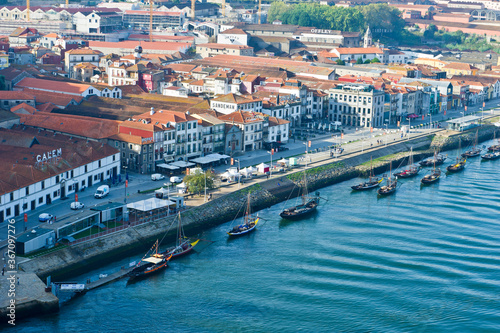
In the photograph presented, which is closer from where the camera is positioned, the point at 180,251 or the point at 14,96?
the point at 180,251

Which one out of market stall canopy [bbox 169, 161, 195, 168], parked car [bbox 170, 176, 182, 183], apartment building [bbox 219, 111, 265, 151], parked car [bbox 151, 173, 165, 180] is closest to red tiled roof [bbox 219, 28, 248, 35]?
apartment building [bbox 219, 111, 265, 151]

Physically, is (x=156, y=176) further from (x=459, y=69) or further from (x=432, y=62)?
(x=432, y=62)

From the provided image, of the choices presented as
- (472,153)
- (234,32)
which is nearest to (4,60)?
(234,32)

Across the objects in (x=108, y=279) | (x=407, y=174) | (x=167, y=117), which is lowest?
(x=108, y=279)

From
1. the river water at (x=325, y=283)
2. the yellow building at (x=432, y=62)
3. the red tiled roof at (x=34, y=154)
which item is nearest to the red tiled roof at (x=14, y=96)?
the red tiled roof at (x=34, y=154)

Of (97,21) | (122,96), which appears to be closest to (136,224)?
(122,96)
